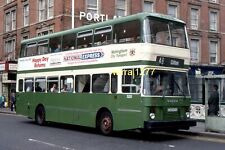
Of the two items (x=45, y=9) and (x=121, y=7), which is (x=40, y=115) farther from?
(x=121, y=7)

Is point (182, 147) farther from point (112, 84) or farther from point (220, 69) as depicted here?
point (220, 69)

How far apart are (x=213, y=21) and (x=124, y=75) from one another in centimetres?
3145

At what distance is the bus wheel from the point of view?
72.1 feet

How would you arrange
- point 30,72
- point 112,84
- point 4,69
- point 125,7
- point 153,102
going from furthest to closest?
point 4,69
point 125,7
point 30,72
point 112,84
point 153,102

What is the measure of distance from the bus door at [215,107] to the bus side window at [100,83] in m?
3.94

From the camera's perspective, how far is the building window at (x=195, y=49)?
4338 cm

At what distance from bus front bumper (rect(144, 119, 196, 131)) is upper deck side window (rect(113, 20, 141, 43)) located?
2970mm

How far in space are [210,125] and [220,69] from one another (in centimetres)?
2822

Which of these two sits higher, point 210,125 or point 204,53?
point 204,53

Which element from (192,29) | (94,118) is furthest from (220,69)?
(94,118)

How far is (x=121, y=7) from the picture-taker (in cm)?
3909

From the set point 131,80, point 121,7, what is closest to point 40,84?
point 131,80

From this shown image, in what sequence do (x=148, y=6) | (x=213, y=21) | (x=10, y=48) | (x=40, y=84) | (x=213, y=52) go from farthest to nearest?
(x=10, y=48), (x=213, y=21), (x=213, y=52), (x=148, y=6), (x=40, y=84)

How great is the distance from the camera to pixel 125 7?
129 ft
